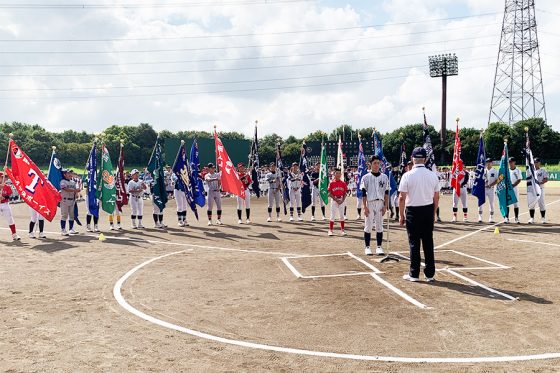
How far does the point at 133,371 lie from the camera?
5.59 m

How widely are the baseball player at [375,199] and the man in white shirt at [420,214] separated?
2980 millimetres

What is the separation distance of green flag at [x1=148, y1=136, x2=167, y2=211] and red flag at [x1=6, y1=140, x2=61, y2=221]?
14.7 feet

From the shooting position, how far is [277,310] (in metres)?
8.07

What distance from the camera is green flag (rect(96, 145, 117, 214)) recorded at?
20797 mm

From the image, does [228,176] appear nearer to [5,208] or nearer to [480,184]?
[5,208]

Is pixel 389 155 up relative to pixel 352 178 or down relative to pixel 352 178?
up

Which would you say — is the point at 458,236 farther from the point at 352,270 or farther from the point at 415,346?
the point at 415,346

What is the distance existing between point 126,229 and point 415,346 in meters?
17.1

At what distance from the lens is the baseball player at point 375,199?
43.1ft

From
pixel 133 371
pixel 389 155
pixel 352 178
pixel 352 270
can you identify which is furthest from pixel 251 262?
pixel 389 155

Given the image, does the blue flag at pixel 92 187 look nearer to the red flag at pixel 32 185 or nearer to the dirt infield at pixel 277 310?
the red flag at pixel 32 185

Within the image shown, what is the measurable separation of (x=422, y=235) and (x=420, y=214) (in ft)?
1.46

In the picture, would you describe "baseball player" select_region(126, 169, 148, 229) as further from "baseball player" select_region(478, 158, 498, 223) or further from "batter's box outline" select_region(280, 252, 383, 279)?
"baseball player" select_region(478, 158, 498, 223)

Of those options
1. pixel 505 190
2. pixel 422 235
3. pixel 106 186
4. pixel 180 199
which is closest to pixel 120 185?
pixel 106 186
